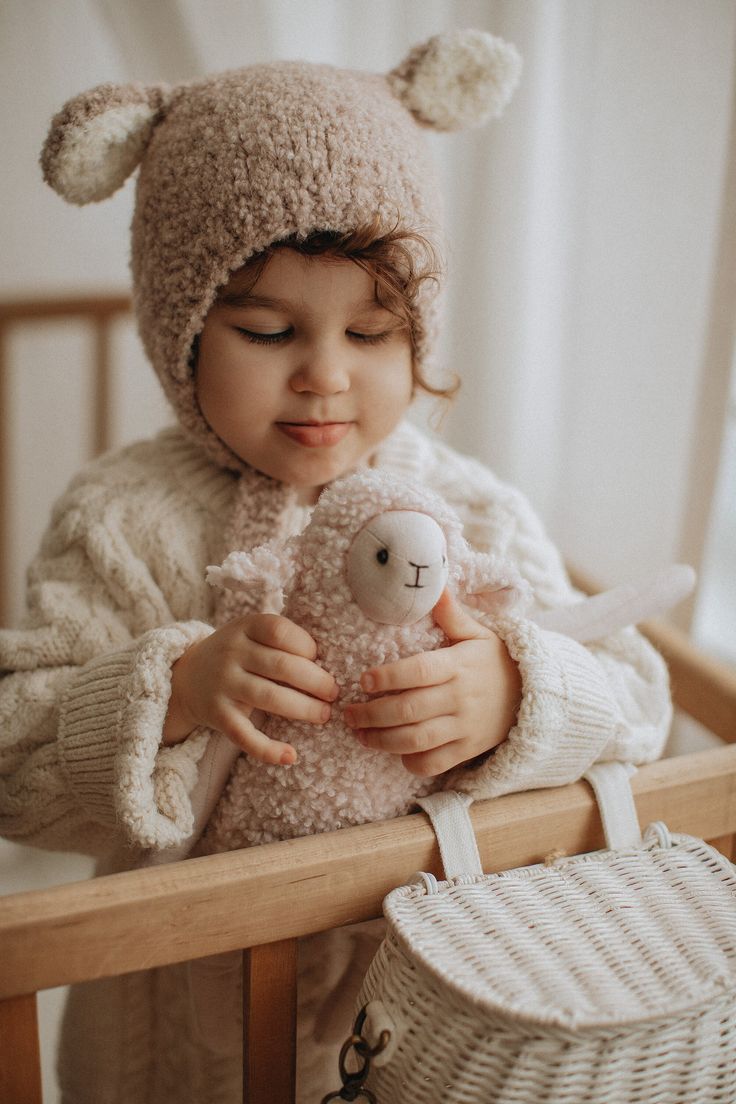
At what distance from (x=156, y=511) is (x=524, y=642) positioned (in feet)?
1.14

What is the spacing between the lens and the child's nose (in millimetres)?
680

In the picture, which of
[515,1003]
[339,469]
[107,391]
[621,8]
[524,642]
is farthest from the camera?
[107,391]

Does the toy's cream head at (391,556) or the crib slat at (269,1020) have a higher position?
the toy's cream head at (391,556)

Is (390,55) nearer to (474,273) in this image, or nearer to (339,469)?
(474,273)

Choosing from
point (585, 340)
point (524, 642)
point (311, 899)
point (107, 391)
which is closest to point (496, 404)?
point (585, 340)

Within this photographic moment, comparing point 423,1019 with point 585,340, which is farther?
point 585,340

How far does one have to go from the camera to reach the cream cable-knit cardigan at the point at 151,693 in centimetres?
61

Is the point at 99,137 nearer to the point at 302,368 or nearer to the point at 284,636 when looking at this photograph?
the point at 302,368

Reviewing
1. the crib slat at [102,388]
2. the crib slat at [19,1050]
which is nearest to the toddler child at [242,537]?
the crib slat at [19,1050]

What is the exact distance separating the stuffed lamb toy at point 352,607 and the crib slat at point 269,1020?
0.08 m

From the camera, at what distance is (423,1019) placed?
0.51 metres

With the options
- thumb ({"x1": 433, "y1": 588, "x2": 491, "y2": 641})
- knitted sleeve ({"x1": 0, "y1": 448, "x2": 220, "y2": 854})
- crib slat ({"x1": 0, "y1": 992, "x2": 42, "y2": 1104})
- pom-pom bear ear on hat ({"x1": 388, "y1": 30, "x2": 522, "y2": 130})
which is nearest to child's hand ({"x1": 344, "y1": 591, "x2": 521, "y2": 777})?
thumb ({"x1": 433, "y1": 588, "x2": 491, "y2": 641})

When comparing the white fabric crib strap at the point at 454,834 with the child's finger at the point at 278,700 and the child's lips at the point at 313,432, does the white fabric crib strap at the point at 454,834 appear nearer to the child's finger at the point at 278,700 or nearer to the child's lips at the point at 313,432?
the child's finger at the point at 278,700

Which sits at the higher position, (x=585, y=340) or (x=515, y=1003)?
(x=585, y=340)
